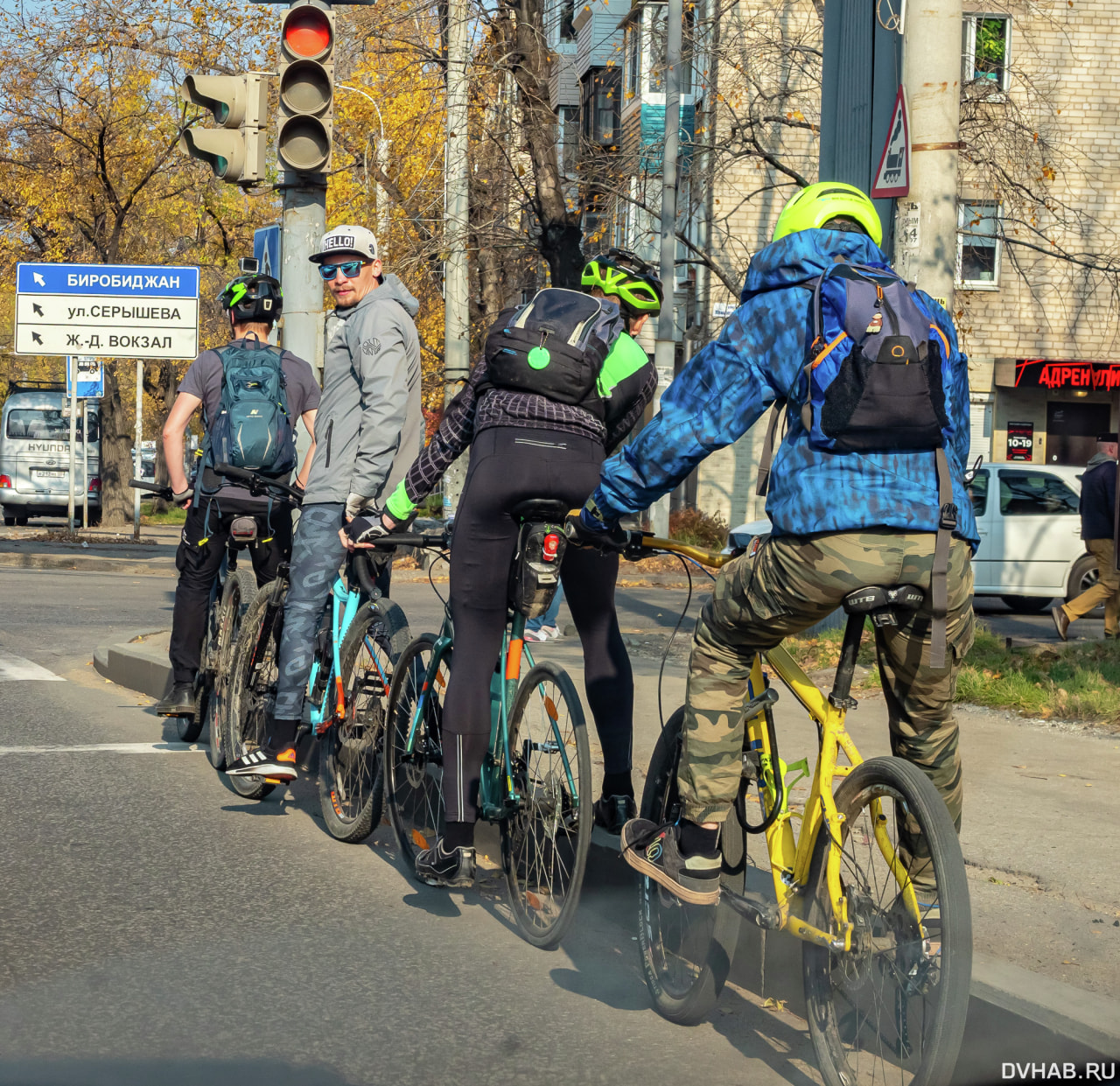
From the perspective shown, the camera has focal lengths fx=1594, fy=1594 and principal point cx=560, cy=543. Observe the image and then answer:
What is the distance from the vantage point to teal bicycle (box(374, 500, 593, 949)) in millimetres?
4297

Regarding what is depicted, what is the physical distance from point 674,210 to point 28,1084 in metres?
18.3

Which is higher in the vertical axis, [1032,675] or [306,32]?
[306,32]

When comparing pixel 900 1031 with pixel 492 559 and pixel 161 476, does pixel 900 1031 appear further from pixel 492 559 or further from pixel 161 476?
pixel 161 476

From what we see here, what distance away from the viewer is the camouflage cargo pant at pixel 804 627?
3.41 metres

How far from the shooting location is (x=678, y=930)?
402 cm

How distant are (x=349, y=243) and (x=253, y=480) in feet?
4.23

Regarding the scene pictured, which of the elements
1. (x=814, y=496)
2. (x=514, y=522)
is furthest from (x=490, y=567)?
(x=814, y=496)

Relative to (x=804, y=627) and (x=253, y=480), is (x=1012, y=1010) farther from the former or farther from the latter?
(x=253, y=480)

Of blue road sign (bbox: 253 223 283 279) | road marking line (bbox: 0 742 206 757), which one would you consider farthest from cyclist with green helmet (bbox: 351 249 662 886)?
blue road sign (bbox: 253 223 283 279)

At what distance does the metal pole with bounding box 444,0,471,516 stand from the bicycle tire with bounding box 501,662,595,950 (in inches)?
467

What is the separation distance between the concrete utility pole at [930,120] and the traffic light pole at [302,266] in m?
3.12

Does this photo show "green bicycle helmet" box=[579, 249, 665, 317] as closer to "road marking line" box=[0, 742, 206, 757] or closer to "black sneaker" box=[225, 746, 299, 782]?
"black sneaker" box=[225, 746, 299, 782]

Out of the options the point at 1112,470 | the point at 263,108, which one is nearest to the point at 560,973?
the point at 263,108

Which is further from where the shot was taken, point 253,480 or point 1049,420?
point 1049,420
